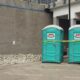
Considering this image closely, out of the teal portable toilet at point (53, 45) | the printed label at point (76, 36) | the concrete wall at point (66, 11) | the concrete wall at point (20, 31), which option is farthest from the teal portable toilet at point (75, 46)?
the concrete wall at point (66, 11)

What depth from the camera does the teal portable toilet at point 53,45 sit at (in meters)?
16.1

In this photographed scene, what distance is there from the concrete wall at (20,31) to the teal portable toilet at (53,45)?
8726 mm

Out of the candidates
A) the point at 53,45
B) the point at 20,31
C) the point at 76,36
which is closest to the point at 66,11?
the point at 20,31

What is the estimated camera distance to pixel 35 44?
1088 inches

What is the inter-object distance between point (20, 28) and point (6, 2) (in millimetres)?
2734

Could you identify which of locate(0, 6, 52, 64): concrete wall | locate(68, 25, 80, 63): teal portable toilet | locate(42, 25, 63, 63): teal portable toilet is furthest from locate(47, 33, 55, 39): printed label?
locate(0, 6, 52, 64): concrete wall

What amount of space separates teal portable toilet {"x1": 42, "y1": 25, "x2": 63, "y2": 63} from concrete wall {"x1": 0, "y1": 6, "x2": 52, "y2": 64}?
8.73 metres

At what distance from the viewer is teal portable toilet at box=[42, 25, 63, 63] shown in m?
16.1

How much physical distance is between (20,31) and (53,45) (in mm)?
10785

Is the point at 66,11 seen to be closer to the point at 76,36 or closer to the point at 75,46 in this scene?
the point at 76,36

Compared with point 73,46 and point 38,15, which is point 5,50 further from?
point 73,46

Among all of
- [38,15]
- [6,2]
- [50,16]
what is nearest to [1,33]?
[6,2]

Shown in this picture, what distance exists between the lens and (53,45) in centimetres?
1625

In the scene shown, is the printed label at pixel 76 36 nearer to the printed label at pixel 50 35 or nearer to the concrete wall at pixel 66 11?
the printed label at pixel 50 35
